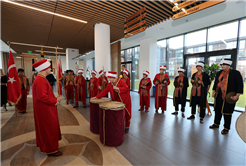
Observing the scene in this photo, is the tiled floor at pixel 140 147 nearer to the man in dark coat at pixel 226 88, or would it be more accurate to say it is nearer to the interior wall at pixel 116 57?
the man in dark coat at pixel 226 88

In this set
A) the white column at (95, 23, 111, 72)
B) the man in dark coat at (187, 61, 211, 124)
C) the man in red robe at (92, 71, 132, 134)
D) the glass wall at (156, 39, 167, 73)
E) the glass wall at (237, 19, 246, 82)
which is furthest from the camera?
the glass wall at (156, 39, 167, 73)

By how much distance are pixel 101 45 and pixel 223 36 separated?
546 centimetres

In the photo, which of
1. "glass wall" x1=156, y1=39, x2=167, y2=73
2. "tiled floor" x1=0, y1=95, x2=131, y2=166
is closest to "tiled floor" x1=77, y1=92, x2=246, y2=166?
"tiled floor" x1=0, y1=95, x2=131, y2=166

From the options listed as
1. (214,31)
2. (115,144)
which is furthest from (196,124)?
(214,31)

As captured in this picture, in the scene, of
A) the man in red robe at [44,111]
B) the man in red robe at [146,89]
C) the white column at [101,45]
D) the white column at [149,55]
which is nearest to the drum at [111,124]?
the man in red robe at [44,111]

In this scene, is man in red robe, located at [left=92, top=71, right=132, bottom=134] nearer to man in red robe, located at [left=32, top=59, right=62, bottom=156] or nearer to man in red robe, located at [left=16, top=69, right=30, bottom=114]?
man in red robe, located at [left=32, top=59, right=62, bottom=156]

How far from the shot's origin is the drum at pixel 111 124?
2354 millimetres

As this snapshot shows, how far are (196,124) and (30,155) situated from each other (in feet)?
14.0

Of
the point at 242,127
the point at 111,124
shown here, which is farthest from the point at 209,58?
the point at 111,124

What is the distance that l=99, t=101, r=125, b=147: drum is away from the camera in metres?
2.35

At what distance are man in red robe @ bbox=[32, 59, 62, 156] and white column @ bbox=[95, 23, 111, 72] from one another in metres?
3.38

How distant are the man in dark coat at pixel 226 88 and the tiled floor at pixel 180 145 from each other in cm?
48

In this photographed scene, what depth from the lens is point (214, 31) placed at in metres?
5.46

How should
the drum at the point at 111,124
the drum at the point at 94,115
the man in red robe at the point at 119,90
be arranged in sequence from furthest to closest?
the drum at the point at 94,115 < the man in red robe at the point at 119,90 < the drum at the point at 111,124
